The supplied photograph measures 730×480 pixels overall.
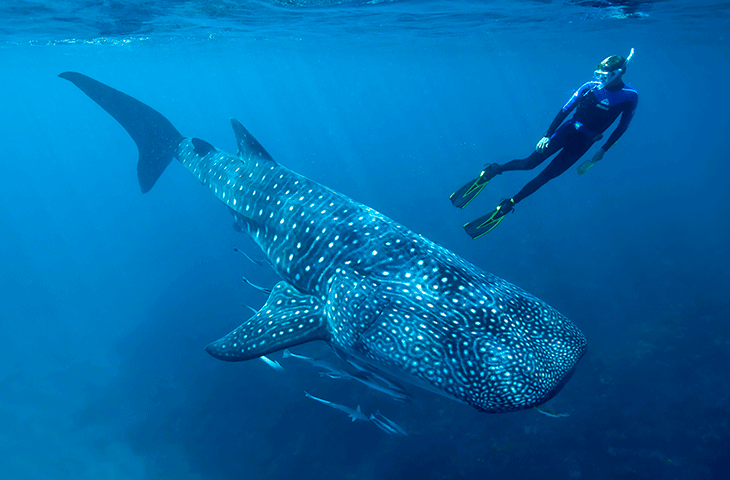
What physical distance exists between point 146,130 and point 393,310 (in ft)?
27.1

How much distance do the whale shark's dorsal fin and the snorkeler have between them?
361cm

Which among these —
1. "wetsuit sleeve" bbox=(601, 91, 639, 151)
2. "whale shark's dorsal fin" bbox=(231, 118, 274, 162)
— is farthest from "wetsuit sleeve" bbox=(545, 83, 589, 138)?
"whale shark's dorsal fin" bbox=(231, 118, 274, 162)

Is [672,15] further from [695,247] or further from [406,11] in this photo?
[406,11]

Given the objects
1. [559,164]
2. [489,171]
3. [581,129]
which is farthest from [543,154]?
[489,171]

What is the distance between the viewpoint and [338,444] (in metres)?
10.4

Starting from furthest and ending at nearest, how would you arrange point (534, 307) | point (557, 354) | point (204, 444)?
point (204, 444), point (534, 307), point (557, 354)

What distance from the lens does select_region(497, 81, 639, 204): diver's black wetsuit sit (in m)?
6.56

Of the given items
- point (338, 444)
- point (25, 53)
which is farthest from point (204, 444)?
point (25, 53)

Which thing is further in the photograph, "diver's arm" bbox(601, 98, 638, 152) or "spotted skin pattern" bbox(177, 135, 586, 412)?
"diver's arm" bbox(601, 98, 638, 152)

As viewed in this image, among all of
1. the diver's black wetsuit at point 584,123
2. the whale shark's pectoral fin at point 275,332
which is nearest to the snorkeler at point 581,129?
the diver's black wetsuit at point 584,123

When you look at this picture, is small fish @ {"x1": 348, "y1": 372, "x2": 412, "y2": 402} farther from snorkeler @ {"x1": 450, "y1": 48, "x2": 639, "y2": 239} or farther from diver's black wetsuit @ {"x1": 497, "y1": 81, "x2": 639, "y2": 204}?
diver's black wetsuit @ {"x1": 497, "y1": 81, "x2": 639, "y2": 204}

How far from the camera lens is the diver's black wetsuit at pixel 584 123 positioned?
6562 millimetres

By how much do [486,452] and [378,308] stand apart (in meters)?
7.02

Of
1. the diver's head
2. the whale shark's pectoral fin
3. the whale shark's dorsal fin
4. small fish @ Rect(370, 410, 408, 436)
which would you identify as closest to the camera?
the whale shark's pectoral fin
